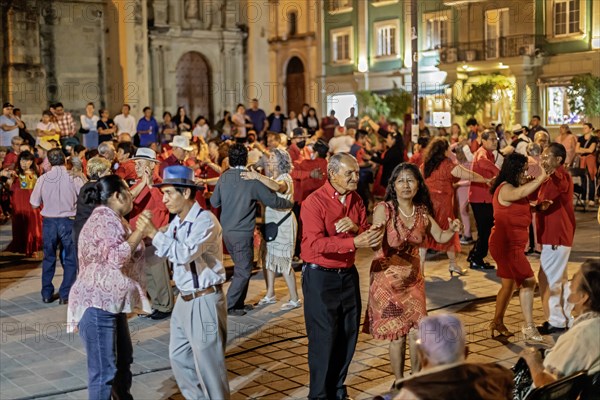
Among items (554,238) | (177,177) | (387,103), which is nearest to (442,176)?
(554,238)

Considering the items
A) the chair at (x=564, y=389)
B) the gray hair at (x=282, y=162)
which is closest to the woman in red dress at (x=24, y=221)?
the gray hair at (x=282, y=162)

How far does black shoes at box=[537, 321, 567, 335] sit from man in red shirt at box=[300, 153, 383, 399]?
303cm

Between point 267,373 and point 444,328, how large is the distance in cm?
371

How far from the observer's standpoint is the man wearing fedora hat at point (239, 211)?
1002cm

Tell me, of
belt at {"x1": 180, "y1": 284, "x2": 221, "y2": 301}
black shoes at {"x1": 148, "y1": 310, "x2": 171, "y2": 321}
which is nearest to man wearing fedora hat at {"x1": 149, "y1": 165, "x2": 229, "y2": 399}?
belt at {"x1": 180, "y1": 284, "x2": 221, "y2": 301}

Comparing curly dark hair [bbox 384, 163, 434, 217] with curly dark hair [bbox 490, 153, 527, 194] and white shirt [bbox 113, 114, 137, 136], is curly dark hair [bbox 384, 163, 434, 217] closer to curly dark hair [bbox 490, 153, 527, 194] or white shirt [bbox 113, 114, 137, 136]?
curly dark hair [bbox 490, 153, 527, 194]

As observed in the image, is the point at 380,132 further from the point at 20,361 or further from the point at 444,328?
the point at 444,328

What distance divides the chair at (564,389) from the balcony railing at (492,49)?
3751 centimetres

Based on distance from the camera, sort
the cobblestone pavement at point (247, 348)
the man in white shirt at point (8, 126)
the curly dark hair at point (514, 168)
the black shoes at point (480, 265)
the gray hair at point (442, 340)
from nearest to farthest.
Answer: the gray hair at point (442, 340)
the cobblestone pavement at point (247, 348)
the curly dark hair at point (514, 168)
the black shoes at point (480, 265)
the man in white shirt at point (8, 126)

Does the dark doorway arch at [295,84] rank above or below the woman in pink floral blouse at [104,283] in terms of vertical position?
A: above

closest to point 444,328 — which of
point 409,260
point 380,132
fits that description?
point 409,260

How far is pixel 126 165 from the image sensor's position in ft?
38.1

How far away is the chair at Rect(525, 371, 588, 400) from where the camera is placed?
15.0 feet

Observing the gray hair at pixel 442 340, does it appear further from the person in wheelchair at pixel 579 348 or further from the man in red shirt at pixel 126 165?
the man in red shirt at pixel 126 165
